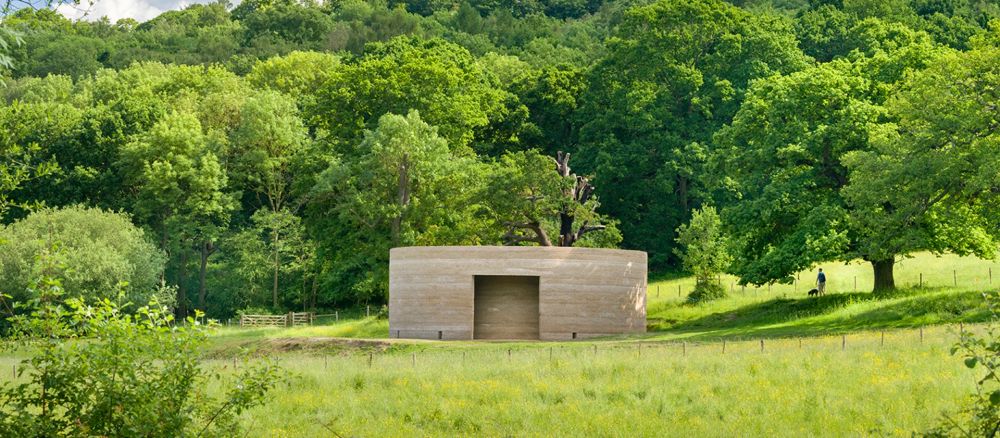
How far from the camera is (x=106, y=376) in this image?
17000 mm

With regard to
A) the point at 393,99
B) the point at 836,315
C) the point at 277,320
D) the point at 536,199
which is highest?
the point at 393,99

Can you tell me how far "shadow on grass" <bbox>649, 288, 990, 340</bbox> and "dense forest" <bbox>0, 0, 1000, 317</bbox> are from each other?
6.13ft

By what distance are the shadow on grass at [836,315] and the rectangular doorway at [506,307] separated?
507 cm

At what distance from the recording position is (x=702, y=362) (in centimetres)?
3356

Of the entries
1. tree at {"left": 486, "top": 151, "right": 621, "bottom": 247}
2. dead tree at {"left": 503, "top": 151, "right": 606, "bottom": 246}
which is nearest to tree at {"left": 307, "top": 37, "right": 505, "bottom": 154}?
tree at {"left": 486, "top": 151, "right": 621, "bottom": 247}

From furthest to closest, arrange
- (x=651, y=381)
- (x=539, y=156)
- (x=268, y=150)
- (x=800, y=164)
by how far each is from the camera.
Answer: (x=268, y=150), (x=539, y=156), (x=800, y=164), (x=651, y=381)

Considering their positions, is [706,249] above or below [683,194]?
below

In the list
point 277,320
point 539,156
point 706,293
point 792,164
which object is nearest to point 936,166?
point 792,164

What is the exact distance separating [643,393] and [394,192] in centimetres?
3678

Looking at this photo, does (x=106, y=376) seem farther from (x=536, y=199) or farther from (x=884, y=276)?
(x=884, y=276)

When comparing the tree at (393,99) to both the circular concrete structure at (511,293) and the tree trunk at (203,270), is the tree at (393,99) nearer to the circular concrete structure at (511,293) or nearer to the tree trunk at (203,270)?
the tree trunk at (203,270)

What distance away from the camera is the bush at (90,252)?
2351 inches

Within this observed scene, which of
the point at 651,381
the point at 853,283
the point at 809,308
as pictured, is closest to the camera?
the point at 651,381

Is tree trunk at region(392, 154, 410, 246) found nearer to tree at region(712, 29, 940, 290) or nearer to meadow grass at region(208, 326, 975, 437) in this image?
tree at region(712, 29, 940, 290)
